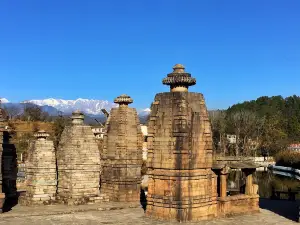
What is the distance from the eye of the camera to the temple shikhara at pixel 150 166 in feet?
50.5

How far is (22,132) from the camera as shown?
5997 cm

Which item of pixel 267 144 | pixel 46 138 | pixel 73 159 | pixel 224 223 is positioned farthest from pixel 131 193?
pixel 267 144

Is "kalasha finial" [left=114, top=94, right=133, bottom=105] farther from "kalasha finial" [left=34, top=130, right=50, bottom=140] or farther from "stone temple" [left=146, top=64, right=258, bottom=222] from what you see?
"stone temple" [left=146, top=64, right=258, bottom=222]

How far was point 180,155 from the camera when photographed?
603 inches

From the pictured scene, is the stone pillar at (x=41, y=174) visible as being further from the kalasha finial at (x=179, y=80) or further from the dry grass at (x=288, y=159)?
the dry grass at (x=288, y=159)

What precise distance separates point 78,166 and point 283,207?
31.3 ft

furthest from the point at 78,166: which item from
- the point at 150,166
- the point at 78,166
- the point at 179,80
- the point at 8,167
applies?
the point at 179,80

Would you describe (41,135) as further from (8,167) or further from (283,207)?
(283,207)

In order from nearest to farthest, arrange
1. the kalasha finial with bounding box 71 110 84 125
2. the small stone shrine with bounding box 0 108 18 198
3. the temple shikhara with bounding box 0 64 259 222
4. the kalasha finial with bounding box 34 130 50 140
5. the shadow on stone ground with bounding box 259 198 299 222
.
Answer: the temple shikhara with bounding box 0 64 259 222 → the shadow on stone ground with bounding box 259 198 299 222 → the kalasha finial with bounding box 34 130 50 140 → the small stone shrine with bounding box 0 108 18 198 → the kalasha finial with bounding box 71 110 84 125

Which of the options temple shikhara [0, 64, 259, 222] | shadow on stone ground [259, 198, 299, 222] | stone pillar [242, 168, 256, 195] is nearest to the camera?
temple shikhara [0, 64, 259, 222]

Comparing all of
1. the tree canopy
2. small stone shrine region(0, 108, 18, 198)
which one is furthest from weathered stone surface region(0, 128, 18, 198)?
the tree canopy

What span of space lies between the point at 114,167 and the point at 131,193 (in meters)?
1.48

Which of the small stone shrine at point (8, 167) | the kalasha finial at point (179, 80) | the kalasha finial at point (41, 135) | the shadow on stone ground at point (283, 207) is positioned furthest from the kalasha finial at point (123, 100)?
the shadow on stone ground at point (283, 207)

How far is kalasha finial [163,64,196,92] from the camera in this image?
623 inches
